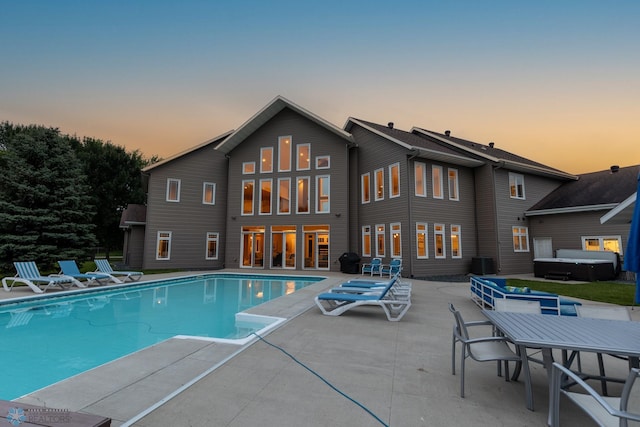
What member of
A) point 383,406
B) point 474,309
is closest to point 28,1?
point 383,406

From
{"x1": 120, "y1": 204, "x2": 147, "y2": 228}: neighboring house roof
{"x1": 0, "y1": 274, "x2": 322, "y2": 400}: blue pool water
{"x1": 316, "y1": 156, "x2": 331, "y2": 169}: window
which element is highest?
{"x1": 316, "y1": 156, "x2": 331, "y2": 169}: window

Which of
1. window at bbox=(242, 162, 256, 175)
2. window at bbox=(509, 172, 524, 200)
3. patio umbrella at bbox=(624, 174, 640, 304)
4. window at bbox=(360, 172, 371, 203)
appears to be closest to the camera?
patio umbrella at bbox=(624, 174, 640, 304)

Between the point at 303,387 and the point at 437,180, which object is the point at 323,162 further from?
the point at 303,387

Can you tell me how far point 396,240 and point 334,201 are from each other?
4.13 meters

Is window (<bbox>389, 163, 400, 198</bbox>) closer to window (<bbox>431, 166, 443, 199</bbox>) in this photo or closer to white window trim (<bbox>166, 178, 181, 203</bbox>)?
window (<bbox>431, 166, 443, 199</bbox>)

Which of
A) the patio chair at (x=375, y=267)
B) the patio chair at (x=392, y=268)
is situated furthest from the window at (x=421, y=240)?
the patio chair at (x=375, y=267)

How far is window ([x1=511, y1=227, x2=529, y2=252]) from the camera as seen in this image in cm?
1557

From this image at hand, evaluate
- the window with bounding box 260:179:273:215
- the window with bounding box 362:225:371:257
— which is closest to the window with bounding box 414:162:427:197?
the window with bounding box 362:225:371:257

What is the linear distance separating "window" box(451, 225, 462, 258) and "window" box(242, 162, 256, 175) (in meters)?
11.9

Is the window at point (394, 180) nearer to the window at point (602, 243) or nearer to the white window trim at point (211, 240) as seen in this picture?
the window at point (602, 243)

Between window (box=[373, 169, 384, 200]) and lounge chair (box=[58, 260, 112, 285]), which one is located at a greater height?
window (box=[373, 169, 384, 200])

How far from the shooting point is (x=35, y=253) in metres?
13.2

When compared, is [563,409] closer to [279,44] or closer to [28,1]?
[279,44]

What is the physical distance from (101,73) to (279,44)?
9.66 meters
